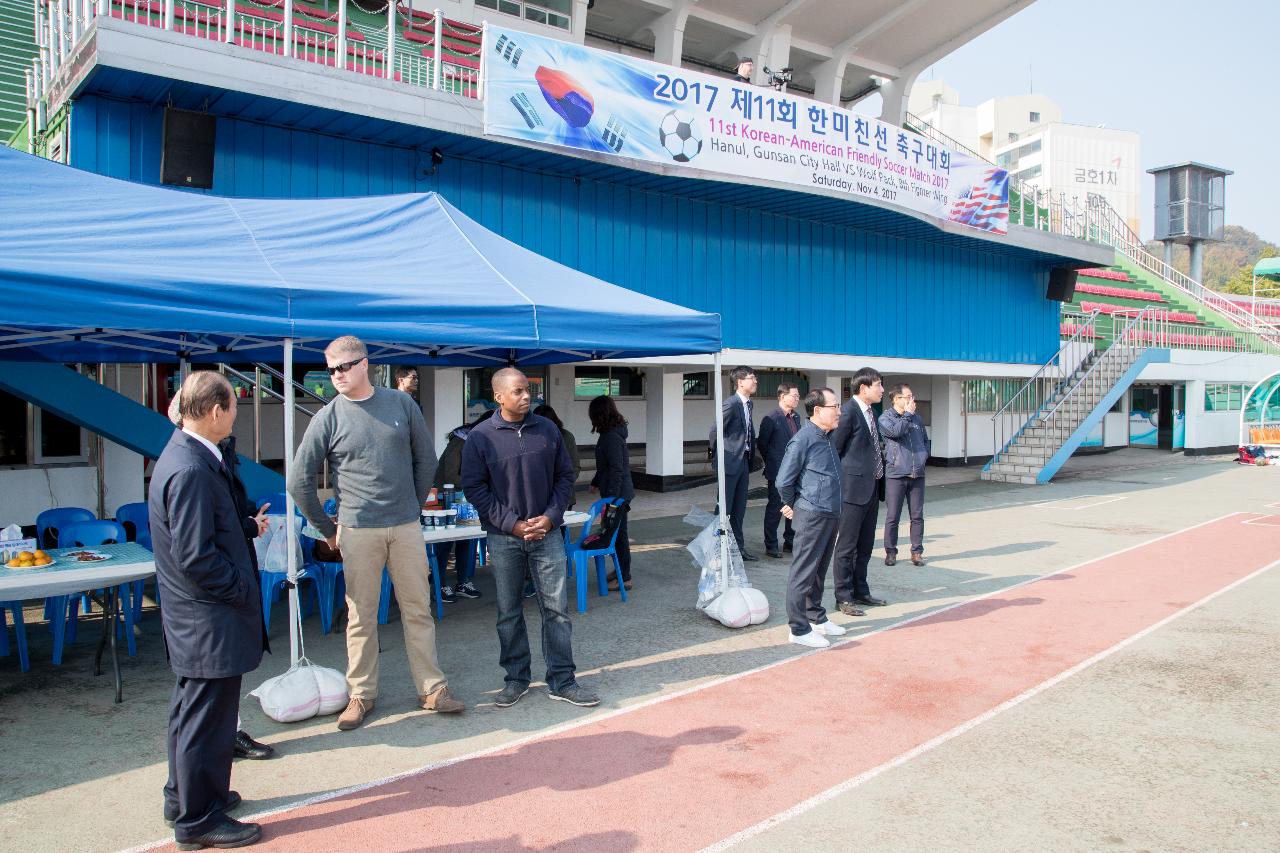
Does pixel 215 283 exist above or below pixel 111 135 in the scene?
below

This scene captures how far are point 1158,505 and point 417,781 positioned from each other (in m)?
13.3

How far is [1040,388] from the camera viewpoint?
20094mm

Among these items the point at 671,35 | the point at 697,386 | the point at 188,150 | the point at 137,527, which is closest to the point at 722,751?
the point at 137,527

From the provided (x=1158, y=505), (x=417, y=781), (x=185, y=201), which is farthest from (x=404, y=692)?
(x=1158, y=505)

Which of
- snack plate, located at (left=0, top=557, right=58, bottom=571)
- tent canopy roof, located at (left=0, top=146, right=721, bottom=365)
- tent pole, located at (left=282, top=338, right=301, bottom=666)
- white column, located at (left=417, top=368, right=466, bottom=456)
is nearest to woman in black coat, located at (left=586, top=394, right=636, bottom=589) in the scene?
tent canopy roof, located at (left=0, top=146, right=721, bottom=365)

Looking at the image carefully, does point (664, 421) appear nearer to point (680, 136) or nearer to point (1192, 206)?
point (680, 136)

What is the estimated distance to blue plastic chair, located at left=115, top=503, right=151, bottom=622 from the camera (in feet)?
20.4

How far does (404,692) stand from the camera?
4.89m

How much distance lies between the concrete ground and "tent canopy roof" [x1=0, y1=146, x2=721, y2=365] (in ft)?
6.84

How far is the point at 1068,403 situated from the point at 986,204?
16.1ft

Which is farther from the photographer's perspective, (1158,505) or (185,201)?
(1158,505)

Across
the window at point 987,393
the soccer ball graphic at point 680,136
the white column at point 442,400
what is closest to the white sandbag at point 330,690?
the white column at point 442,400

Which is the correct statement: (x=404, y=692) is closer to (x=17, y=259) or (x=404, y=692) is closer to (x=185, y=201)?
(x=17, y=259)

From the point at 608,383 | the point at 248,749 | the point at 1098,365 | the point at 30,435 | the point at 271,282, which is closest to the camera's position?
the point at 248,749
